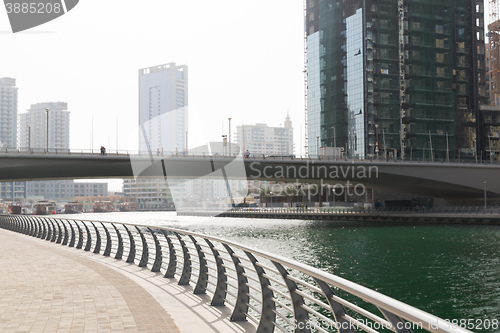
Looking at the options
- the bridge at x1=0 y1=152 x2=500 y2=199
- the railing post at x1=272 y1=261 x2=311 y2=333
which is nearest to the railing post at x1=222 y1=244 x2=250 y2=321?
the railing post at x1=272 y1=261 x2=311 y2=333

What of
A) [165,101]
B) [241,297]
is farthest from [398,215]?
[165,101]

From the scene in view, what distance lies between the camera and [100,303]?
8609mm

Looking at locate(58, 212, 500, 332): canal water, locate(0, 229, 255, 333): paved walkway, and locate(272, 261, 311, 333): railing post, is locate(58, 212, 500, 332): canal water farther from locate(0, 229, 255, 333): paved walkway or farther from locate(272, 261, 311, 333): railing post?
locate(272, 261, 311, 333): railing post

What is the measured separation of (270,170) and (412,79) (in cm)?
5893

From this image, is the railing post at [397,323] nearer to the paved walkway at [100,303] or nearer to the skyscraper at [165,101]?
the paved walkway at [100,303]

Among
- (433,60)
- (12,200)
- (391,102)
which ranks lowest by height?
(12,200)

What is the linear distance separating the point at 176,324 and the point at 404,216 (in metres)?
65.5

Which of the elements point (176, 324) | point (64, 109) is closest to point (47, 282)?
point (176, 324)

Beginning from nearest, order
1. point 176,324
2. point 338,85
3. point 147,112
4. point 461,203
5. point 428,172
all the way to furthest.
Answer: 1. point 176,324
2. point 428,172
3. point 461,203
4. point 338,85
5. point 147,112

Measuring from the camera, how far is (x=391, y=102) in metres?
109

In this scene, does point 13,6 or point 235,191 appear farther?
point 235,191

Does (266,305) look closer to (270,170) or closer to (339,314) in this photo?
(339,314)

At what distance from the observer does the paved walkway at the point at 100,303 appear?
23.4 feet

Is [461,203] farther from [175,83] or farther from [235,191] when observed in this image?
[175,83]
